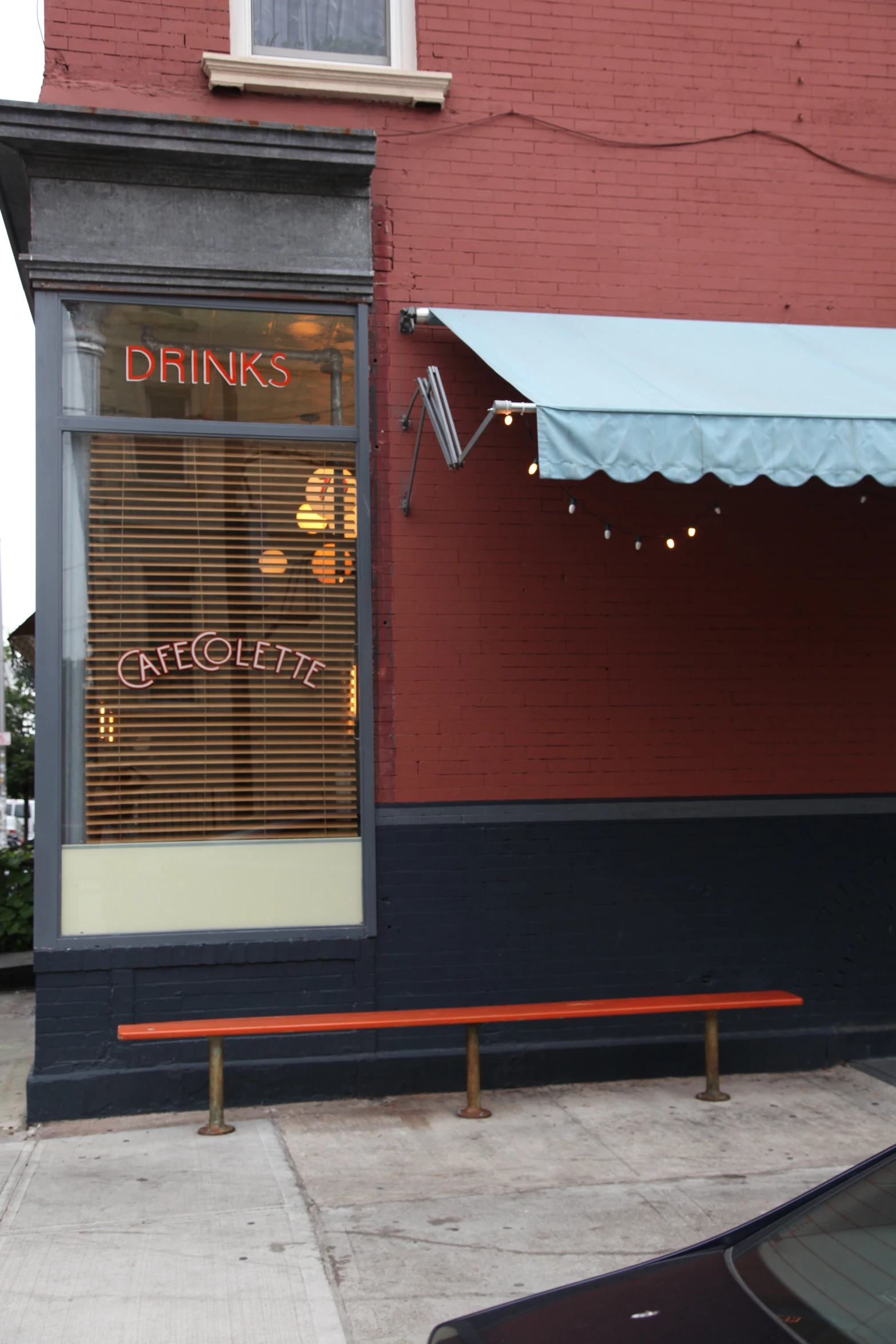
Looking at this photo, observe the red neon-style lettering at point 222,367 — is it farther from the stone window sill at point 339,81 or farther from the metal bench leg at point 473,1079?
the metal bench leg at point 473,1079

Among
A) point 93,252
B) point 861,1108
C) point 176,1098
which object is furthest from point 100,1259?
point 93,252

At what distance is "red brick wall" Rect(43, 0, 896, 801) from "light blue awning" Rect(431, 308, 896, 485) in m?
0.60

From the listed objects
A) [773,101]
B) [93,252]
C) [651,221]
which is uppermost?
[773,101]

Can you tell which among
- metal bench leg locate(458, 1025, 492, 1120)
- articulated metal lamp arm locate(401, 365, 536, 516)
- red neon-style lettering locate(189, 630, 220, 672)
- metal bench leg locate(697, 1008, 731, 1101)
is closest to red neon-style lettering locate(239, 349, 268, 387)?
articulated metal lamp arm locate(401, 365, 536, 516)

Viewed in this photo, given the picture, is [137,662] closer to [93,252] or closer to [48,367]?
[48,367]

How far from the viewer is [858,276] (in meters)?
8.05

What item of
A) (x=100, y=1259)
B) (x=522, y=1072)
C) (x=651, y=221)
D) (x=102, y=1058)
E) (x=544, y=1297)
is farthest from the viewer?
(x=651, y=221)

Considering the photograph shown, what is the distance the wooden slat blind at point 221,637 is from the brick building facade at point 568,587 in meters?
0.29

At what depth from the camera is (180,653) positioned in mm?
6938

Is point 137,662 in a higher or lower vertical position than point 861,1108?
higher

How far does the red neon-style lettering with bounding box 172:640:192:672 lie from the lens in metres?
6.93

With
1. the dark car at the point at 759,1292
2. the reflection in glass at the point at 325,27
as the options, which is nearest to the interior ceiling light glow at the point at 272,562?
the reflection in glass at the point at 325,27

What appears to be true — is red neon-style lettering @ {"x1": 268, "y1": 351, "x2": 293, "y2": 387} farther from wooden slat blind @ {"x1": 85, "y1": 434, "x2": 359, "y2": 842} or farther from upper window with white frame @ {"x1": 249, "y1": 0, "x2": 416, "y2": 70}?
upper window with white frame @ {"x1": 249, "y1": 0, "x2": 416, "y2": 70}

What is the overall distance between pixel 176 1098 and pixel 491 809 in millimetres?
2350
